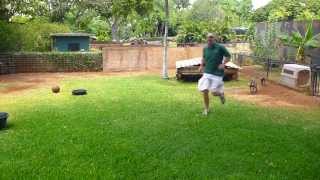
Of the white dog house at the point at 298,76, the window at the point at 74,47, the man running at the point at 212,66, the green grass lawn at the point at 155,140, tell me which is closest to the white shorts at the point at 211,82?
the man running at the point at 212,66

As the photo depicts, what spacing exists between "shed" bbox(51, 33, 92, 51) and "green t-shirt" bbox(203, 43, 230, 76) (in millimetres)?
13415

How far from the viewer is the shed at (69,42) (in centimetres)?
2230

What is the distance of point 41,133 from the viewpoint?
318 inches

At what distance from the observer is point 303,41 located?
18.0 m

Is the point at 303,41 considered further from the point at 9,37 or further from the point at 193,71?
the point at 9,37

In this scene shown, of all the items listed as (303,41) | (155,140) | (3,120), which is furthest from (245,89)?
(3,120)

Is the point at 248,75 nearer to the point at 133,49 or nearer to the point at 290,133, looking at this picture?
the point at 133,49

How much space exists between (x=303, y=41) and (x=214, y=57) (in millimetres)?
9307

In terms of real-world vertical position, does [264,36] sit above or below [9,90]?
above

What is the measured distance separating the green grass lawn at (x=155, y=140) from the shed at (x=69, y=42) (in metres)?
10.5

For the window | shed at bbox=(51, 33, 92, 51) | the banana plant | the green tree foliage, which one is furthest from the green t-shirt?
the green tree foliage

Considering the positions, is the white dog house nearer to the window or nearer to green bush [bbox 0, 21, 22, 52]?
the window

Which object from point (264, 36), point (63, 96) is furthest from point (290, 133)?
point (264, 36)

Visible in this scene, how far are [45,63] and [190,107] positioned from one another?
11.5 metres
